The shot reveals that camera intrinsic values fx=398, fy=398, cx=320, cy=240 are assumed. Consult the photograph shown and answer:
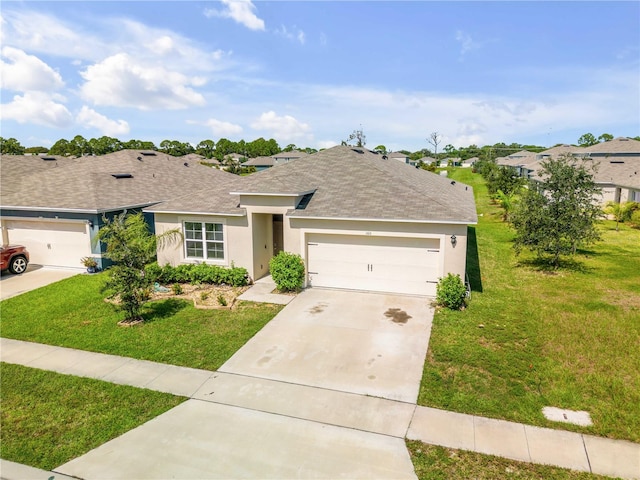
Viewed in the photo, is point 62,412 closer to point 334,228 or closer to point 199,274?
point 199,274

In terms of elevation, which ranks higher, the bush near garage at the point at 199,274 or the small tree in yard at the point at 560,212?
the small tree in yard at the point at 560,212

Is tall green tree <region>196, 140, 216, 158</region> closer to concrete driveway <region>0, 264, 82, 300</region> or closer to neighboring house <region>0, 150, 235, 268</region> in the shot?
neighboring house <region>0, 150, 235, 268</region>

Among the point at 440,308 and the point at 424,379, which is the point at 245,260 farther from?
the point at 424,379

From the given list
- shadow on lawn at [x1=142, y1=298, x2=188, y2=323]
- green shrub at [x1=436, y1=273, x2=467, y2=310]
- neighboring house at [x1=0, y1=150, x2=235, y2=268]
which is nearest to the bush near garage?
shadow on lawn at [x1=142, y1=298, x2=188, y2=323]

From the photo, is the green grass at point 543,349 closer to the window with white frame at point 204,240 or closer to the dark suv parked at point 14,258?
the window with white frame at point 204,240

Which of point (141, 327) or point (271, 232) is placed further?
point (271, 232)

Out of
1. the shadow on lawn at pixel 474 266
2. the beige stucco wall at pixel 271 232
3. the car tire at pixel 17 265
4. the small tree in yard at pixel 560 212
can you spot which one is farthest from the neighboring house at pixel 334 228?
the car tire at pixel 17 265

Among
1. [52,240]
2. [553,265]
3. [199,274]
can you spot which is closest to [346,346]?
[199,274]
